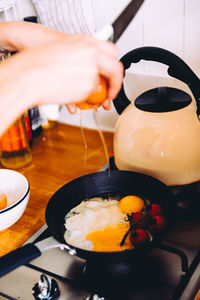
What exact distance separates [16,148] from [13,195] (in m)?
0.24

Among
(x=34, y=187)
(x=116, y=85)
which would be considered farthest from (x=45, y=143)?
(x=116, y=85)

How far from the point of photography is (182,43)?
3.74 feet

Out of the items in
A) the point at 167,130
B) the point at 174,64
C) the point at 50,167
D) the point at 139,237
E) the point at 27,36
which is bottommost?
the point at 50,167

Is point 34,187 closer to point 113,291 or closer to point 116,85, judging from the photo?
point 113,291

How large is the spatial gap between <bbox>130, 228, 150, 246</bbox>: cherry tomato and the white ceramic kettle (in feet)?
0.59

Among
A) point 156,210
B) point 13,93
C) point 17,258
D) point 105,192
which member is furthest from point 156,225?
point 13,93

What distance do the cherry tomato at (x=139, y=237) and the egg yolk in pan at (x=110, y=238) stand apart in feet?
0.08

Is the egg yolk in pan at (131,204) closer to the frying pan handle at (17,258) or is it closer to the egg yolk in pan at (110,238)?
the egg yolk in pan at (110,238)

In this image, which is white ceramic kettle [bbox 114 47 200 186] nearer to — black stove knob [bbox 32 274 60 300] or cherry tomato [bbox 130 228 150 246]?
cherry tomato [bbox 130 228 150 246]

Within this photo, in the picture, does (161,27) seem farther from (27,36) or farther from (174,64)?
(27,36)

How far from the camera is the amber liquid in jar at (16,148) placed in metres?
1.22

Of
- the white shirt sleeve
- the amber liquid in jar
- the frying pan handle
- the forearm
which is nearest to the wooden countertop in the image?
the amber liquid in jar

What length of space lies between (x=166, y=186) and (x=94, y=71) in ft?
1.36

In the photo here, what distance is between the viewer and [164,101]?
3.04 feet
